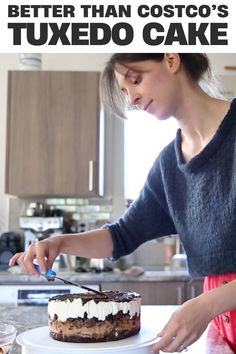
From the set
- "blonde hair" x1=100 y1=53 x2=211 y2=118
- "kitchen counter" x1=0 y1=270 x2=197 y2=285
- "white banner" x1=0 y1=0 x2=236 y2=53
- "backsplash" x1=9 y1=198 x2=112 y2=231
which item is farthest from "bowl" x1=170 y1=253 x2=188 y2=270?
"blonde hair" x1=100 y1=53 x2=211 y2=118

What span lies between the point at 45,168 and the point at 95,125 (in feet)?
1.27

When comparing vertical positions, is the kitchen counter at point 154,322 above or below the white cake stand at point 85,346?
below

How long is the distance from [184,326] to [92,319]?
166 millimetres

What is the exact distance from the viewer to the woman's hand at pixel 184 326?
2.48ft

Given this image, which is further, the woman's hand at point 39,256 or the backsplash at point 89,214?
the backsplash at point 89,214

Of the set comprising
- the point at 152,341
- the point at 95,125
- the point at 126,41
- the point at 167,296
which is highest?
the point at 126,41

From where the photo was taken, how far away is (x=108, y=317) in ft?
2.74

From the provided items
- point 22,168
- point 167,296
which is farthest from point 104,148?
point 167,296

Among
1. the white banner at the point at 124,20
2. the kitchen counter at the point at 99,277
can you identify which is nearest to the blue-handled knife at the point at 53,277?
the kitchen counter at the point at 99,277

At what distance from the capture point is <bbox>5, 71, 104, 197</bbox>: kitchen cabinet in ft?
9.16

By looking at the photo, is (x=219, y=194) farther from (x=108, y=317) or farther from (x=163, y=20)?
(x=163, y=20)

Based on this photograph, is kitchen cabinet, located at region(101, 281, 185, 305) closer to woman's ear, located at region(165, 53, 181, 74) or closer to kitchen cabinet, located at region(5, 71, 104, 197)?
kitchen cabinet, located at region(5, 71, 104, 197)

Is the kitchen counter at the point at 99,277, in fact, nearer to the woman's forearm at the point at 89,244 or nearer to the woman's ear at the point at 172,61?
the woman's forearm at the point at 89,244

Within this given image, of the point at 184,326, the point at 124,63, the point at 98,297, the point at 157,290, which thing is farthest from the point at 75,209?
the point at 184,326
